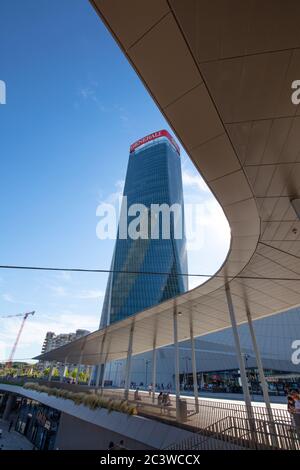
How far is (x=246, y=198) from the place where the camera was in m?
5.97

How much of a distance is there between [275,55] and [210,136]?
1423mm

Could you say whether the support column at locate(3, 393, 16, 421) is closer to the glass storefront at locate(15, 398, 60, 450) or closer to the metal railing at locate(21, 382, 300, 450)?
the glass storefront at locate(15, 398, 60, 450)

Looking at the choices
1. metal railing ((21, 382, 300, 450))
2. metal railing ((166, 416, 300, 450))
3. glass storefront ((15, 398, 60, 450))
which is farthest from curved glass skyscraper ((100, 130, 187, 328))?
metal railing ((166, 416, 300, 450))

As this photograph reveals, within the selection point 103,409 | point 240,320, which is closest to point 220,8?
point 240,320

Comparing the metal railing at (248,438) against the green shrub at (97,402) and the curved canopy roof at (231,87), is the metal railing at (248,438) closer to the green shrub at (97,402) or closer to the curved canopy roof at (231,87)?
the green shrub at (97,402)

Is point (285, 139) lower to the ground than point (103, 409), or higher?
higher

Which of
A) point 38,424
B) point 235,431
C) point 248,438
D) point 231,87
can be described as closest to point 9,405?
point 38,424

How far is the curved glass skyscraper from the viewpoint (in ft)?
262

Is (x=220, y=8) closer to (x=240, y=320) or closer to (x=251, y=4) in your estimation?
(x=251, y=4)

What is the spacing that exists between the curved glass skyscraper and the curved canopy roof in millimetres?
59204

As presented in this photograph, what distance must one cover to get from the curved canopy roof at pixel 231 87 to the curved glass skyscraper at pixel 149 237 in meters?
59.2

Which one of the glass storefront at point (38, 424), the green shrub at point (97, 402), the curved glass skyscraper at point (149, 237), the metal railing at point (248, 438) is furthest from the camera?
the curved glass skyscraper at point (149, 237)

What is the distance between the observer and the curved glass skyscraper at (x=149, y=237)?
3147 inches

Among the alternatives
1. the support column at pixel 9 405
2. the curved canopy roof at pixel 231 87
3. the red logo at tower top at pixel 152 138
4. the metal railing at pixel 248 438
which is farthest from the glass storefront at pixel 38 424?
the red logo at tower top at pixel 152 138
